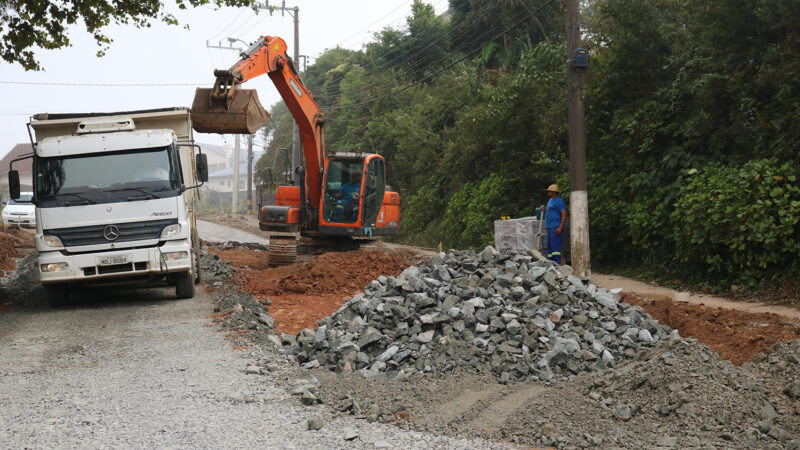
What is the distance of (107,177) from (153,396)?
6.27m

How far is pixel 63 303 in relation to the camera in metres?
12.5

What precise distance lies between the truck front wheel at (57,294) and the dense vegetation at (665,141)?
10.6 m

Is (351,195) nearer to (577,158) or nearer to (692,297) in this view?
(577,158)

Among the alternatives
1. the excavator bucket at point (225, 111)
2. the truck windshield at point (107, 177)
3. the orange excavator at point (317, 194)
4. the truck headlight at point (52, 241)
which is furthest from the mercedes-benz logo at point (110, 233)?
the orange excavator at point (317, 194)

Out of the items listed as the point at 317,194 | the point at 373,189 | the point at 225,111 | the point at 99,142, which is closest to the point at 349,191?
the point at 373,189

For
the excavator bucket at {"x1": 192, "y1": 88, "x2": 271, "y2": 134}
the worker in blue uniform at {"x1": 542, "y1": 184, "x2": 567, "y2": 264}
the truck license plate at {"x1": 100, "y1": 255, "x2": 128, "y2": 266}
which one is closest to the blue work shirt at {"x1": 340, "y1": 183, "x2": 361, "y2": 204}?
the excavator bucket at {"x1": 192, "y1": 88, "x2": 271, "y2": 134}

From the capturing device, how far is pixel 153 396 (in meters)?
6.76

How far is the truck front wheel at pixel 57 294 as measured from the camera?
40.4ft

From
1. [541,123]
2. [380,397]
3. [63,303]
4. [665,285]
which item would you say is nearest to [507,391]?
[380,397]

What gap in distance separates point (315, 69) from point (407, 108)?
30347 mm

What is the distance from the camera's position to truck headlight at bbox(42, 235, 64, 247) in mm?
11591

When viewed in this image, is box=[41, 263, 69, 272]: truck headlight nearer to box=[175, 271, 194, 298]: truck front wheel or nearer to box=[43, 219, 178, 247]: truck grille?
box=[43, 219, 178, 247]: truck grille

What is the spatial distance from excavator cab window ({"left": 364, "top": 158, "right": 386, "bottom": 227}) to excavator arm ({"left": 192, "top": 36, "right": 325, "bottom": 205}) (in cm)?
126

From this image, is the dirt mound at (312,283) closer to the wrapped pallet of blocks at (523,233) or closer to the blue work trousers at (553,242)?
the wrapped pallet of blocks at (523,233)
